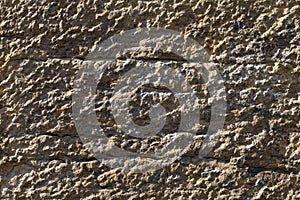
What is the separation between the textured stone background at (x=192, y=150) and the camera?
107 centimetres

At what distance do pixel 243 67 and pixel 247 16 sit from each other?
0.28ft

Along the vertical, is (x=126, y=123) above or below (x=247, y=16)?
below

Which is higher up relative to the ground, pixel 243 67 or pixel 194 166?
pixel 243 67

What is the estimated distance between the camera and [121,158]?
111 centimetres

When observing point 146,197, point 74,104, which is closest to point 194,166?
point 146,197

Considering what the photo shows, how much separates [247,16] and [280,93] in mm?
139

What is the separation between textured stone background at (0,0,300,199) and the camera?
1.07m

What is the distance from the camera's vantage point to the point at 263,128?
1.08 m

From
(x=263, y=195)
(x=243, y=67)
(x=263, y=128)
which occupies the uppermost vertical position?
(x=243, y=67)

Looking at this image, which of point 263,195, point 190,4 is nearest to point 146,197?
point 263,195

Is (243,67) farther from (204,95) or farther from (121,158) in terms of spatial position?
(121,158)

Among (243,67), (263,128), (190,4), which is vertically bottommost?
(263,128)

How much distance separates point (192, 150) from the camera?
1091 millimetres

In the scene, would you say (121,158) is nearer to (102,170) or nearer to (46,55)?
(102,170)
